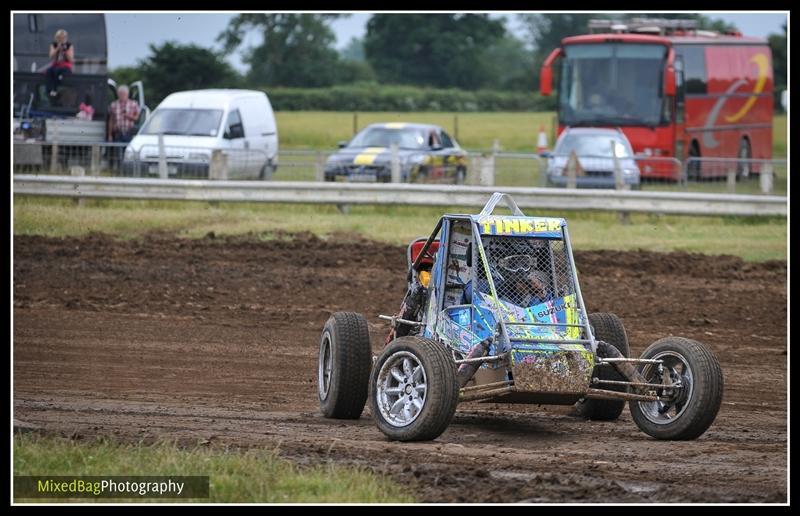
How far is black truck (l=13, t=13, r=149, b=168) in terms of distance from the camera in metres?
26.3

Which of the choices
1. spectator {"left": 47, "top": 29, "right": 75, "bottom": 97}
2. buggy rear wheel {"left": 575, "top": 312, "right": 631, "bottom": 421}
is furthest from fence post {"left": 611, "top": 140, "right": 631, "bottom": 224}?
spectator {"left": 47, "top": 29, "right": 75, "bottom": 97}

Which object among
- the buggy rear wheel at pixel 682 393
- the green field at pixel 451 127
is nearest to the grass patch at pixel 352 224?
the buggy rear wheel at pixel 682 393

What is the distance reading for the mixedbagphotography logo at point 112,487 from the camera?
601cm

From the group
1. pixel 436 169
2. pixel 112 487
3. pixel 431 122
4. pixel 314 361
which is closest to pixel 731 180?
pixel 436 169

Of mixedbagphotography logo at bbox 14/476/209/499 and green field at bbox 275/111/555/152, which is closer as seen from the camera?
mixedbagphotography logo at bbox 14/476/209/499

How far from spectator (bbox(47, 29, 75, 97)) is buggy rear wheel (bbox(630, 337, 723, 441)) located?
21.7 m

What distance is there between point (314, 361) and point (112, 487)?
4.73m

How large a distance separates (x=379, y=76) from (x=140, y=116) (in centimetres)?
3284

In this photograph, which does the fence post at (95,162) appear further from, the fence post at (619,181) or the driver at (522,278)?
the driver at (522,278)

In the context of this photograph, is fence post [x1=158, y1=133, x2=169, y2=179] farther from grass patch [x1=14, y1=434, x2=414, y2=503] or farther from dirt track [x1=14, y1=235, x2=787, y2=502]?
grass patch [x1=14, y1=434, x2=414, y2=503]

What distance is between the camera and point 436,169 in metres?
21.8

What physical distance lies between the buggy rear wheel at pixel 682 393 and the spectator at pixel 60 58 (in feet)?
71.2

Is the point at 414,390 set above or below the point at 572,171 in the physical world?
below

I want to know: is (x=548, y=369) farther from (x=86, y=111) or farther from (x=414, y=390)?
(x=86, y=111)
